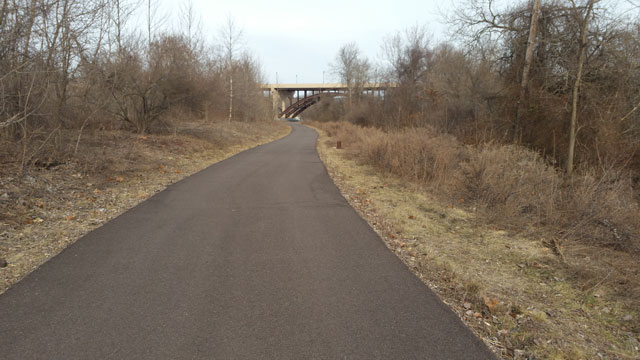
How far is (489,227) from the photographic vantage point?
22.5ft

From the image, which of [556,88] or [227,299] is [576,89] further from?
[227,299]

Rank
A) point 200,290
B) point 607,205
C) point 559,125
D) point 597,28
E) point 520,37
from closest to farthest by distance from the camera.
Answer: point 200,290
point 607,205
point 597,28
point 559,125
point 520,37

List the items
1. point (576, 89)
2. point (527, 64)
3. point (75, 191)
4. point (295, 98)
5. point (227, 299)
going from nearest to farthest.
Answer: point (227, 299) → point (75, 191) → point (576, 89) → point (527, 64) → point (295, 98)

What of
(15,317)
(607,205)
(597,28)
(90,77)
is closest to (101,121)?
(90,77)

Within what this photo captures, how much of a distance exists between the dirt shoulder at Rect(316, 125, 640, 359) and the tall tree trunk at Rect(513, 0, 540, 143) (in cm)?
884

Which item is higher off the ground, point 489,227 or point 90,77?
point 90,77

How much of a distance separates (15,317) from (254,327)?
2233 mm

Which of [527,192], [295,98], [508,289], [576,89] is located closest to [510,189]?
[527,192]

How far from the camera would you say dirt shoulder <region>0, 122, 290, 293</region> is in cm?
521

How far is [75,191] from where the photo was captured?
7.98m

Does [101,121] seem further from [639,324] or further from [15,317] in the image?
[639,324]

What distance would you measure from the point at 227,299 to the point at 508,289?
332 centimetres

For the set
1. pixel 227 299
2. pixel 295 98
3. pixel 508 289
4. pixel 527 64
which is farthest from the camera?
pixel 295 98

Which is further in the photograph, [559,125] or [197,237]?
[559,125]
